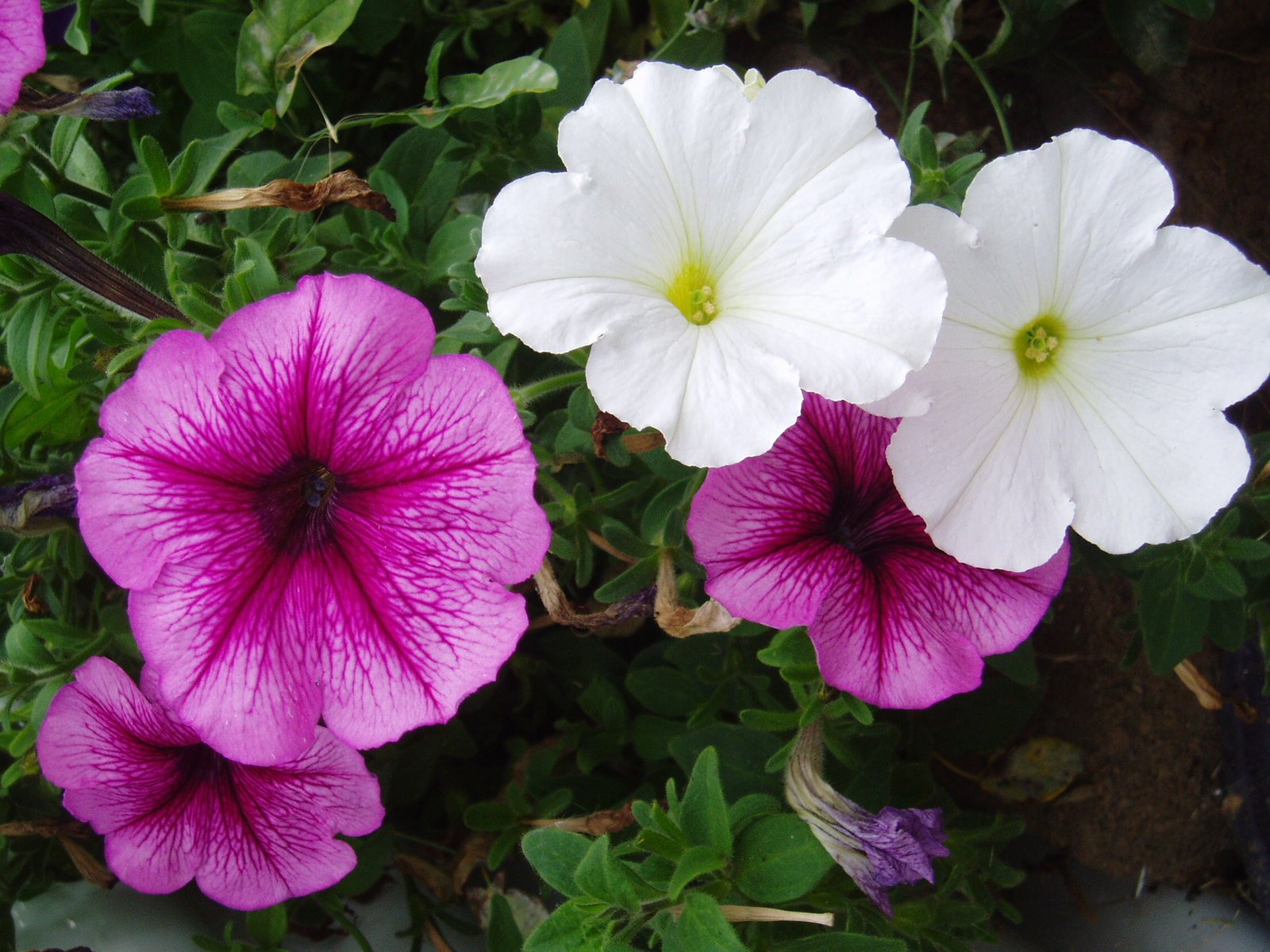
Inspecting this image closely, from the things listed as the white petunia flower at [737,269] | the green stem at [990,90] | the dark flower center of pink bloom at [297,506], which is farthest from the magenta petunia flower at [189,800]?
the green stem at [990,90]

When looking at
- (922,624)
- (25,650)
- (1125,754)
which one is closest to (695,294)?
(922,624)

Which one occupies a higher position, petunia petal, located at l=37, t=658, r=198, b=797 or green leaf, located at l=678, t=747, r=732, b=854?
green leaf, located at l=678, t=747, r=732, b=854

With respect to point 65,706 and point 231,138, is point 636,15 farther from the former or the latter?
point 65,706

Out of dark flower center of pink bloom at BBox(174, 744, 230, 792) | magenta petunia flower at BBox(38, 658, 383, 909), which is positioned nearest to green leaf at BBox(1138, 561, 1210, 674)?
magenta petunia flower at BBox(38, 658, 383, 909)

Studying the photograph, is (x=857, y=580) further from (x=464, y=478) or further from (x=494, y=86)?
(x=494, y=86)

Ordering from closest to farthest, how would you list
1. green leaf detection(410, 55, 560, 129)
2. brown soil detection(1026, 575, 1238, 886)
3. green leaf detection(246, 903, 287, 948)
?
1. green leaf detection(410, 55, 560, 129)
2. green leaf detection(246, 903, 287, 948)
3. brown soil detection(1026, 575, 1238, 886)

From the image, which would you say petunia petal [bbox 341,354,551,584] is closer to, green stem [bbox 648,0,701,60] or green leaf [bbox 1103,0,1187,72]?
green stem [bbox 648,0,701,60]
